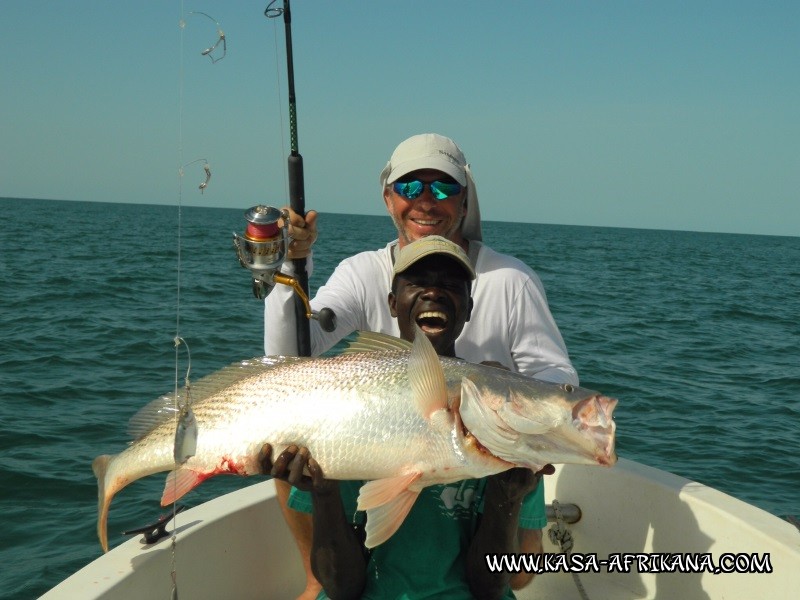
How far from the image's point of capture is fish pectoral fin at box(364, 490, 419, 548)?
2.47 meters

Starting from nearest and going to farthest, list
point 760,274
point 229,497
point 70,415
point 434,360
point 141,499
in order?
point 434,360, point 229,497, point 141,499, point 70,415, point 760,274

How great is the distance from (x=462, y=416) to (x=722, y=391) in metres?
9.09

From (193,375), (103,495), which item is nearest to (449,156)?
(103,495)

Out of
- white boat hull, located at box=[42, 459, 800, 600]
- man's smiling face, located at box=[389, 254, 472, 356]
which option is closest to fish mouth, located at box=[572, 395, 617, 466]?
man's smiling face, located at box=[389, 254, 472, 356]

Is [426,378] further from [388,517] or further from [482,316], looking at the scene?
[482,316]

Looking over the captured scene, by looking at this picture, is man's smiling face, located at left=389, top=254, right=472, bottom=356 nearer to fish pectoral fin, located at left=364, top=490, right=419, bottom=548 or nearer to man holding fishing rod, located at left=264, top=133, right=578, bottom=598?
man holding fishing rod, located at left=264, top=133, right=578, bottom=598

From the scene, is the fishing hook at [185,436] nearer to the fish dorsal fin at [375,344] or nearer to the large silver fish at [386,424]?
the large silver fish at [386,424]

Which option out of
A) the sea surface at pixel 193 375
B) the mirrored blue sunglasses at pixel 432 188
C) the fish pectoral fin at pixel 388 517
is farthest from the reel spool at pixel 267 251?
the fish pectoral fin at pixel 388 517

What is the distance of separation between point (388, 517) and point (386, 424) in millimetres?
292

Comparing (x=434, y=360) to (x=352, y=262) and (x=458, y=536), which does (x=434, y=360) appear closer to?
(x=458, y=536)

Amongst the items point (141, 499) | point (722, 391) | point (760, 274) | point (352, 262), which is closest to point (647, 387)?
point (722, 391)

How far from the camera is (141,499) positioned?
20.0 feet

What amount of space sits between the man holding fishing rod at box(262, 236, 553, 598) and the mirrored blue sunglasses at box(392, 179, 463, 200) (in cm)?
59

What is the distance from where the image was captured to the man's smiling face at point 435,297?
3096mm
